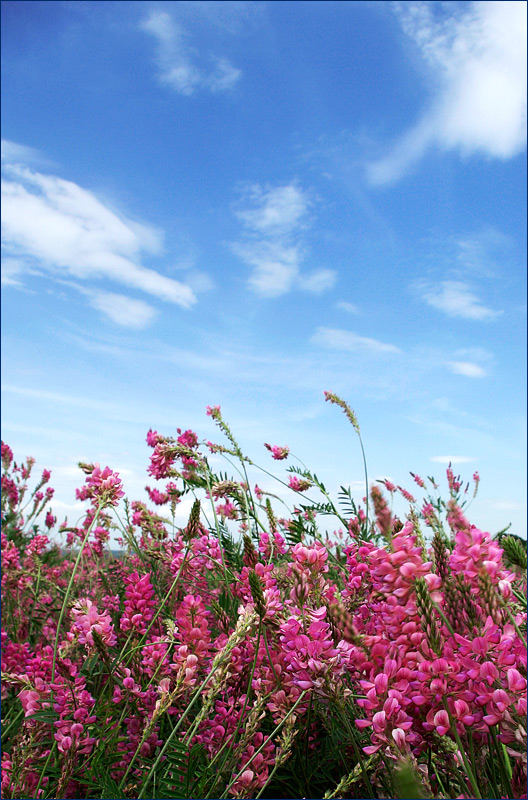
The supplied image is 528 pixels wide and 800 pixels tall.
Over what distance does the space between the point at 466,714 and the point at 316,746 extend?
90 centimetres

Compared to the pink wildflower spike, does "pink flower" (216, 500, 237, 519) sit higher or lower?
higher

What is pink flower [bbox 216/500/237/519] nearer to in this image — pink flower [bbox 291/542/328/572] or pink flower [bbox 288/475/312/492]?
pink flower [bbox 288/475/312/492]

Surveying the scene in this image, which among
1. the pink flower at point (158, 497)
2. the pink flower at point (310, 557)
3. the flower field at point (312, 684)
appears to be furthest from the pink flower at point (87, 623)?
the pink flower at point (158, 497)

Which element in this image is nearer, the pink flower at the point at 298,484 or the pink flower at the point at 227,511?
the pink flower at the point at 298,484

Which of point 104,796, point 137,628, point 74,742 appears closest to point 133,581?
point 137,628

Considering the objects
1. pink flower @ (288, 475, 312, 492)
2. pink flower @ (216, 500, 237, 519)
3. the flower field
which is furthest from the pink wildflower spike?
pink flower @ (216, 500, 237, 519)

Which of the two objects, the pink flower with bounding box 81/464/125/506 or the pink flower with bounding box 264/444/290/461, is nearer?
the pink flower with bounding box 81/464/125/506

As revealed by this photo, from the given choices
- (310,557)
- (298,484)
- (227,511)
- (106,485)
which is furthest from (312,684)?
(227,511)

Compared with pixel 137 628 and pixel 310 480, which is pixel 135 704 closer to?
pixel 137 628

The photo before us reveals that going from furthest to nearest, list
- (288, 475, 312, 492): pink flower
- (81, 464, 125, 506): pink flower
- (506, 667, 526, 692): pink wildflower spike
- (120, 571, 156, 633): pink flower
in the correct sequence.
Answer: (288, 475, 312, 492): pink flower → (120, 571, 156, 633): pink flower → (81, 464, 125, 506): pink flower → (506, 667, 526, 692): pink wildflower spike

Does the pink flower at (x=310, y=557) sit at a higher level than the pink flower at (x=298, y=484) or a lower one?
lower

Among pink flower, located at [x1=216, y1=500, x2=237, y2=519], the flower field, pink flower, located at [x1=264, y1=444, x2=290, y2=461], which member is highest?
pink flower, located at [x1=264, y1=444, x2=290, y2=461]

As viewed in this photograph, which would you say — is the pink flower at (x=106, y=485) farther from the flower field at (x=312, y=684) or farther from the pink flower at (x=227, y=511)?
the pink flower at (x=227, y=511)

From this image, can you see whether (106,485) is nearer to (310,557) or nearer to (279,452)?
(310,557)
